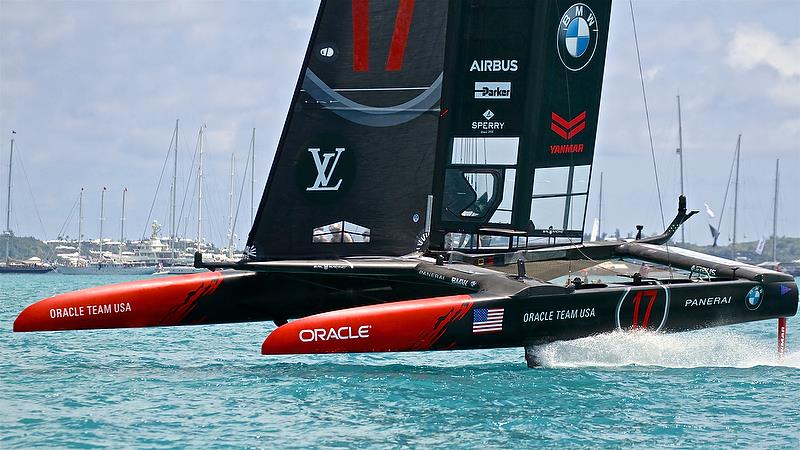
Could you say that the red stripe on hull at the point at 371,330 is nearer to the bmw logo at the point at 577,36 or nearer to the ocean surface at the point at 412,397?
the ocean surface at the point at 412,397

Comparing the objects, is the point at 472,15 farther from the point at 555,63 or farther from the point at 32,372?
the point at 32,372

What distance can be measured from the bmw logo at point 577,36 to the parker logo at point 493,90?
760 millimetres

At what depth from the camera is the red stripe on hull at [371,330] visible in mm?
8023

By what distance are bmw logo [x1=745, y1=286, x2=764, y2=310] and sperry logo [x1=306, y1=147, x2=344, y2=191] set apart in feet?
11.7

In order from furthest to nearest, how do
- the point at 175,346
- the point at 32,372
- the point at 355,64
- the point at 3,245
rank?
the point at 3,245 → the point at 175,346 → the point at 355,64 → the point at 32,372

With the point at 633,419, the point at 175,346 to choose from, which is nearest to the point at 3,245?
the point at 175,346

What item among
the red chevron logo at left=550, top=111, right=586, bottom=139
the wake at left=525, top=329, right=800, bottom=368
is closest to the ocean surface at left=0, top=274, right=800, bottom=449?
the wake at left=525, top=329, right=800, bottom=368

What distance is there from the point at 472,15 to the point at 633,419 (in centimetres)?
469

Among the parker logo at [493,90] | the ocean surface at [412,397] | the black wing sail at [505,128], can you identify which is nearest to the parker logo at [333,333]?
the ocean surface at [412,397]

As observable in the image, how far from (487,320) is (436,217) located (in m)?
2.19

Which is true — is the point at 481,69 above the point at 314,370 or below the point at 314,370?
above

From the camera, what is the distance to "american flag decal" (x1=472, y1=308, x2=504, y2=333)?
8.30 m

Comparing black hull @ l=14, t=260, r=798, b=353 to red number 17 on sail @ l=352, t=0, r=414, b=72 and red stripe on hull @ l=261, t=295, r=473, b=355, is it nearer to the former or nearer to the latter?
red stripe on hull @ l=261, t=295, r=473, b=355

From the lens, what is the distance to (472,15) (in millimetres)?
10406
